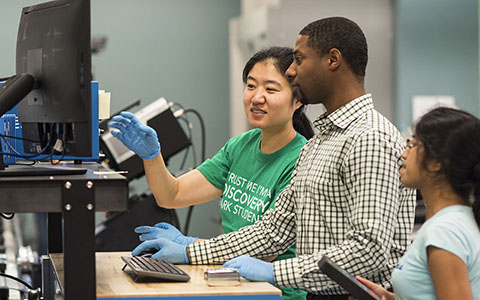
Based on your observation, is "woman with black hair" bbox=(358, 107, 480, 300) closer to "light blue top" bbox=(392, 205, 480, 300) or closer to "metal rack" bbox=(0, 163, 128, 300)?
"light blue top" bbox=(392, 205, 480, 300)

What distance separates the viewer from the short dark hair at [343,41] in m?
1.60

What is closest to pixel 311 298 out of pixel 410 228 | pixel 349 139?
pixel 410 228

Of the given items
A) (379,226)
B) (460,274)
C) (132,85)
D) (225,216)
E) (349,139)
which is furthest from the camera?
(132,85)

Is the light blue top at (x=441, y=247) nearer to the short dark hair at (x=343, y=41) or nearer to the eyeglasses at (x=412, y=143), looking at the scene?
the eyeglasses at (x=412, y=143)

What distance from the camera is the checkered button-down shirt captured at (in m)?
1.46

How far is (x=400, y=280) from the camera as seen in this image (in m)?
1.37

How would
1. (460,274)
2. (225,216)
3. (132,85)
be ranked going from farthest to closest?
(132,85) → (225,216) → (460,274)

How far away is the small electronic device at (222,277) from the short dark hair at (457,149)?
0.46m

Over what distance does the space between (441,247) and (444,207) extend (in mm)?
117

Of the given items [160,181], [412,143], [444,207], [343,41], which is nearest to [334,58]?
[343,41]

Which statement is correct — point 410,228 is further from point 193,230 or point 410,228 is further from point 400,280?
point 193,230

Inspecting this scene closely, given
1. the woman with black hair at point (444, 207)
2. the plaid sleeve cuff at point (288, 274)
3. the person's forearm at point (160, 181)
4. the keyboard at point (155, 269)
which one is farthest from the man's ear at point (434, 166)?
the person's forearm at point (160, 181)

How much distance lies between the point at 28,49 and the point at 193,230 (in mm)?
4151

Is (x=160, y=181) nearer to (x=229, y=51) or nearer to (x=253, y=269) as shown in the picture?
(x=253, y=269)
